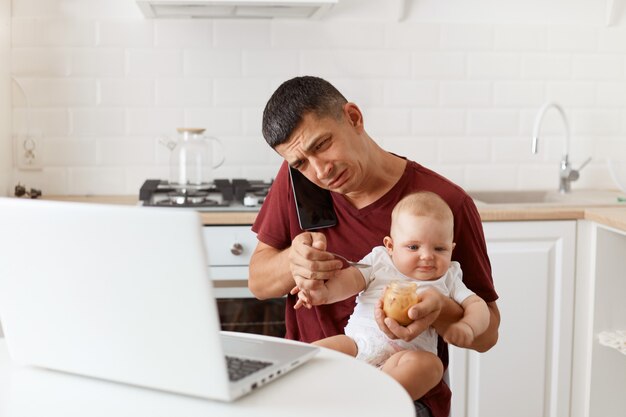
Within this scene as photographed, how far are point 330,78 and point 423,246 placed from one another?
5.71 ft

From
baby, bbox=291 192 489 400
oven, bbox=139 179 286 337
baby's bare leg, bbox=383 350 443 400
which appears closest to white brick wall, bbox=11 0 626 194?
oven, bbox=139 179 286 337

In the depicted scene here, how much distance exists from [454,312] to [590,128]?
2.10m

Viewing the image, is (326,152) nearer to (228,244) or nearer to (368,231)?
(368,231)

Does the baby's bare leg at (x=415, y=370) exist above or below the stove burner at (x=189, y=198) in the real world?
below

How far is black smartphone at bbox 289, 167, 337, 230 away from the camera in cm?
206

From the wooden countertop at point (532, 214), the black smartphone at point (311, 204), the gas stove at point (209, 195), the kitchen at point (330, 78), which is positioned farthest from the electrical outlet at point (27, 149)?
the black smartphone at point (311, 204)

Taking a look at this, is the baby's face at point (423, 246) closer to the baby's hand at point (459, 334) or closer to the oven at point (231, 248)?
the baby's hand at point (459, 334)

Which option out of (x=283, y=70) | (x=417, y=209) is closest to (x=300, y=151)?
Result: (x=417, y=209)

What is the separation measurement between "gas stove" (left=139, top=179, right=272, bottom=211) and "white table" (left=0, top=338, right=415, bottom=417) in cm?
160

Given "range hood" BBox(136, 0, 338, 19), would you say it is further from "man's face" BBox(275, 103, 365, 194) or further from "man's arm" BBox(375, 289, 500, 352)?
"man's arm" BBox(375, 289, 500, 352)

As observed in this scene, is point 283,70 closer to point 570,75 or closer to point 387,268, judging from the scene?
point 570,75

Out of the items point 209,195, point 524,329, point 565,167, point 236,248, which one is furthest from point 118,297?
point 565,167

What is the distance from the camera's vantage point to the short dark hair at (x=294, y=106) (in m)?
1.88

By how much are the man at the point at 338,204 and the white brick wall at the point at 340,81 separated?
1363mm
